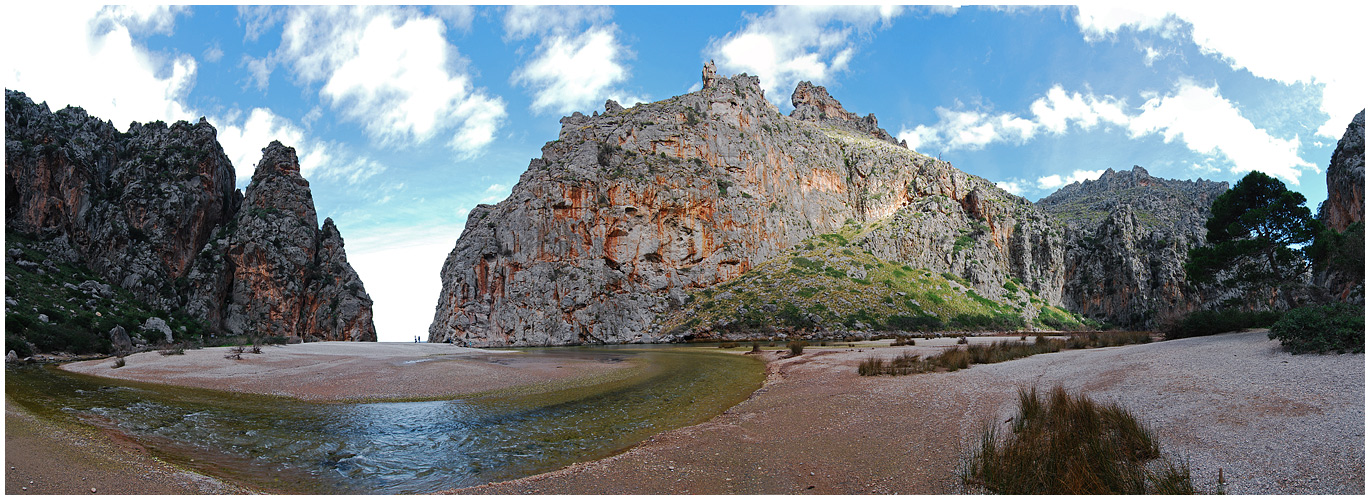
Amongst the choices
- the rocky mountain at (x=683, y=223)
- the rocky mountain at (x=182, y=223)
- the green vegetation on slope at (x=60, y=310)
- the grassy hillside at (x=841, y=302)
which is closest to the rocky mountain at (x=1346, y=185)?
the grassy hillside at (x=841, y=302)

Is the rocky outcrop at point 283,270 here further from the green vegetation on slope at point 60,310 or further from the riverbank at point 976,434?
the riverbank at point 976,434

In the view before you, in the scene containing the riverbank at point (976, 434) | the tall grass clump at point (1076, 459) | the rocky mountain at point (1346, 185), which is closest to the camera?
the riverbank at point (976, 434)

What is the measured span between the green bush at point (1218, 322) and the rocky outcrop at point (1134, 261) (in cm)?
4181

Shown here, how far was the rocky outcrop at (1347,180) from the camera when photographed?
35438mm

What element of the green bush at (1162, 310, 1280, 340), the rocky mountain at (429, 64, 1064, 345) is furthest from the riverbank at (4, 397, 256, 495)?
the rocky mountain at (429, 64, 1064, 345)

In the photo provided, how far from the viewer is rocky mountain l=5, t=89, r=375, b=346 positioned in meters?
43.8

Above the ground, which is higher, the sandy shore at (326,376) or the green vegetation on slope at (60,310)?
the green vegetation on slope at (60,310)

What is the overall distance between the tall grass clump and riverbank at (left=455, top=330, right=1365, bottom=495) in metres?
0.31

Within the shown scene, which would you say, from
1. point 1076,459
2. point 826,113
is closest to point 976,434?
point 1076,459

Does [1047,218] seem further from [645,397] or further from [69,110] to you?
[69,110]

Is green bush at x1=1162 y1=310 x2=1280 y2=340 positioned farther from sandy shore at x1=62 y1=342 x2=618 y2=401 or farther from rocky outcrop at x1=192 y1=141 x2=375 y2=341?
rocky outcrop at x1=192 y1=141 x2=375 y2=341

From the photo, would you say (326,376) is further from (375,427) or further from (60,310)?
(60,310)

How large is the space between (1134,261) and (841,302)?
1829 inches

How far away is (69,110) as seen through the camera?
5147 cm
